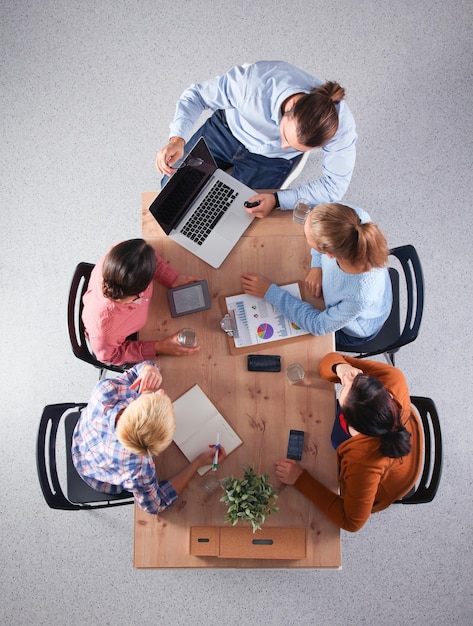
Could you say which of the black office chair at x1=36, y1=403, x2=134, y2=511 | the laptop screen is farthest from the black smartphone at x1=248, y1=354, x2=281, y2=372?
the black office chair at x1=36, y1=403, x2=134, y2=511

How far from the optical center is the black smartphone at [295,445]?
1.90 metres

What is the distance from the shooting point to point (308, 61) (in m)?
3.09

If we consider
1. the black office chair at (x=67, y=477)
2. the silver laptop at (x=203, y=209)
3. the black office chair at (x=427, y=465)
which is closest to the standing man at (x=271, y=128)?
the silver laptop at (x=203, y=209)

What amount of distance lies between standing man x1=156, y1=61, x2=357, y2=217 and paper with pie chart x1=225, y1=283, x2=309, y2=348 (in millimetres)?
368

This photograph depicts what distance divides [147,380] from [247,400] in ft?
1.28

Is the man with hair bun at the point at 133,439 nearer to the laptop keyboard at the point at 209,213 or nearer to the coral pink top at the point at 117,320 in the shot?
the coral pink top at the point at 117,320

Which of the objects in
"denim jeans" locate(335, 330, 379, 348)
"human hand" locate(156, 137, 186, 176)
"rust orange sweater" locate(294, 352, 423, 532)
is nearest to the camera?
"rust orange sweater" locate(294, 352, 423, 532)

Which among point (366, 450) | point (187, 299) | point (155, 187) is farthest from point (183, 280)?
point (155, 187)

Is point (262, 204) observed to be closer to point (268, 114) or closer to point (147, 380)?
point (268, 114)

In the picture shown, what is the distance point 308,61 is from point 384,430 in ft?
7.73

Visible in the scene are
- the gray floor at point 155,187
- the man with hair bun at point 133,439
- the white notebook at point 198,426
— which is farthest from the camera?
the gray floor at point 155,187

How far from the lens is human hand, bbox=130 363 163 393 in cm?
187

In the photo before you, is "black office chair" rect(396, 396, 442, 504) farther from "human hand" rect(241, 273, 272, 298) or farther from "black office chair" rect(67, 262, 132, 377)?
"black office chair" rect(67, 262, 132, 377)

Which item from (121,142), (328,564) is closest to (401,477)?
(328,564)
